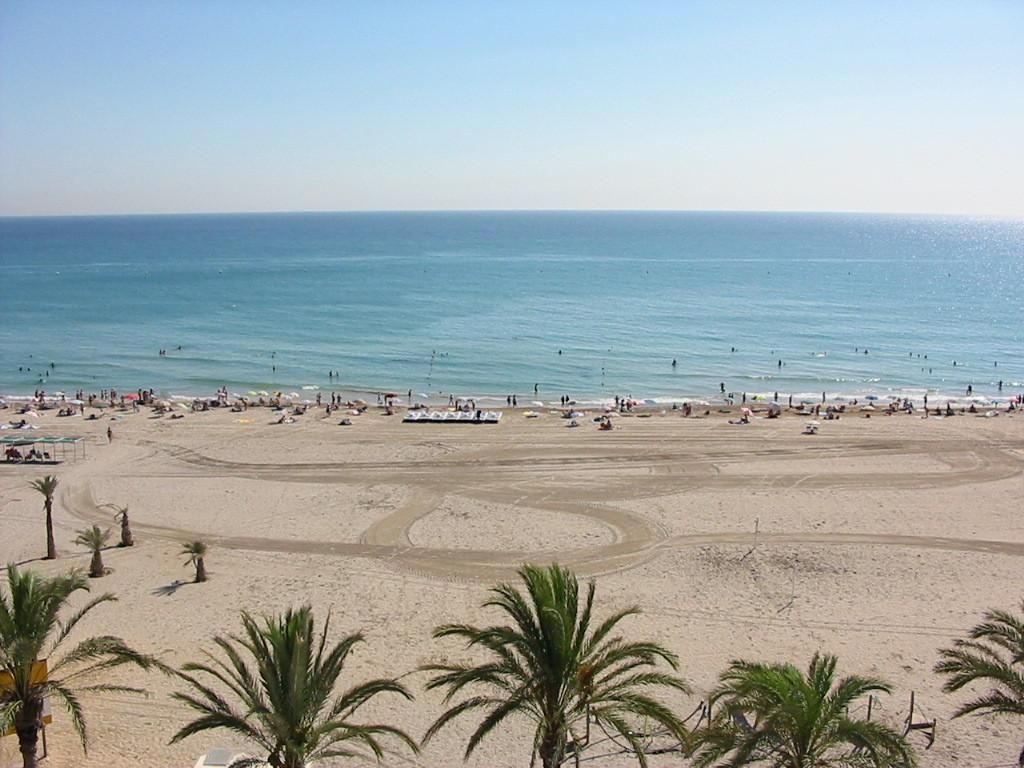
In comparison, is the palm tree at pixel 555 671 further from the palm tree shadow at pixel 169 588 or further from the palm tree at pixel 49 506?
the palm tree at pixel 49 506

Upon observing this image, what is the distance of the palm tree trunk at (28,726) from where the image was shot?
12.4 meters

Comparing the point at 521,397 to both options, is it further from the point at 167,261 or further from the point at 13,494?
the point at 167,261

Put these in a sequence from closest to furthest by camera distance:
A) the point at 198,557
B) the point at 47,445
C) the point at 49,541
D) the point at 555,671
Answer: the point at 555,671 < the point at 198,557 < the point at 49,541 < the point at 47,445

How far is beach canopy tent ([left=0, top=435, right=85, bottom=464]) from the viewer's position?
36656 millimetres

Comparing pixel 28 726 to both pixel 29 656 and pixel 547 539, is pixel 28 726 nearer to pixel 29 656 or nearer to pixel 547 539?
pixel 29 656

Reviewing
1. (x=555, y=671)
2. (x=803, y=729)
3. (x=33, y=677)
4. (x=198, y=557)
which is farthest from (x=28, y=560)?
(x=803, y=729)

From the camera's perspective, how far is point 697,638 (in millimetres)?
19953

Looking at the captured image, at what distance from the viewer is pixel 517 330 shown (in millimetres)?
77625

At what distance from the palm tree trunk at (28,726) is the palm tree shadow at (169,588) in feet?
31.8

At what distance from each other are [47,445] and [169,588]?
68.5 feet

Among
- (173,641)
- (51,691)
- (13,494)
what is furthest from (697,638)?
(13,494)

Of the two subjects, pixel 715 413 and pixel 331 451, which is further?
pixel 715 413

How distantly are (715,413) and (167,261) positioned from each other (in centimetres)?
12647

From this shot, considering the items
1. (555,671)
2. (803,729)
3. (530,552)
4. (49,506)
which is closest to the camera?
(803,729)
